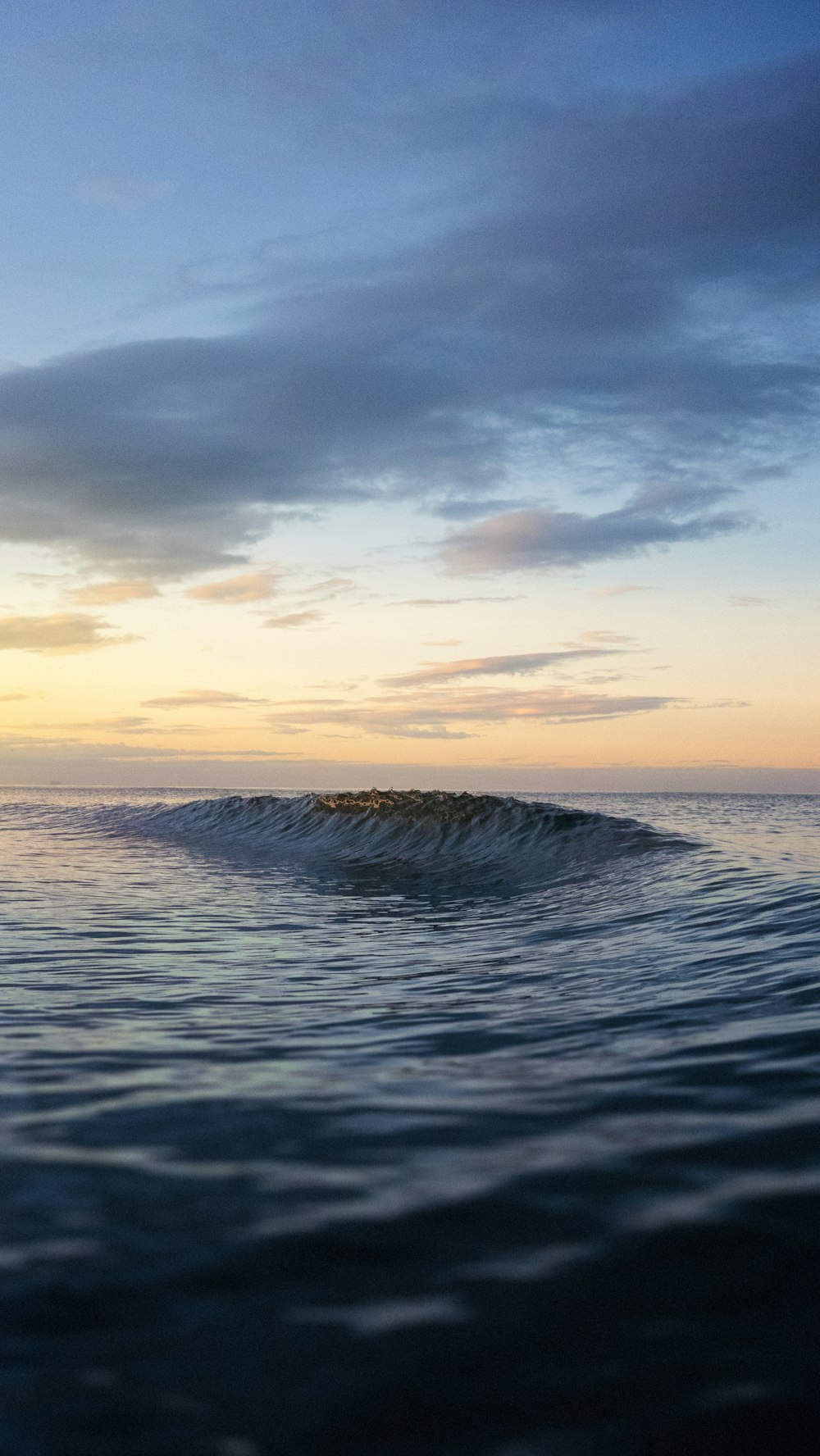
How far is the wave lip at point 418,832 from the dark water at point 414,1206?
1113 cm

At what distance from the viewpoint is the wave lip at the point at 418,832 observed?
715 inches

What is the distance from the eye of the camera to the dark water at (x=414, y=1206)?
1.85 meters

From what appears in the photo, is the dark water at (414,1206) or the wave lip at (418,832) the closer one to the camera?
the dark water at (414,1206)

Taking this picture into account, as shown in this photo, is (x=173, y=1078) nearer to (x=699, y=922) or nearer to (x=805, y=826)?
(x=699, y=922)

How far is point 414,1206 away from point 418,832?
20513mm

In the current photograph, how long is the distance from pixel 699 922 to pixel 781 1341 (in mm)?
6402

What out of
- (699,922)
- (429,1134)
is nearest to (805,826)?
(699,922)

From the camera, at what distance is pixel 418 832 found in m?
23.2

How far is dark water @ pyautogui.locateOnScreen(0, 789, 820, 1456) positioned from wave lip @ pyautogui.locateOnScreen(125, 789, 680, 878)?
11.1 meters

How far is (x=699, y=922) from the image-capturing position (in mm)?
8164

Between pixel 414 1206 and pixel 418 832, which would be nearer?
pixel 414 1206

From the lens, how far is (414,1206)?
2682 mm

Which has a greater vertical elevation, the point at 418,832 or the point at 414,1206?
the point at 414,1206

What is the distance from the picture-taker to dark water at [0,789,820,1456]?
6.08ft
